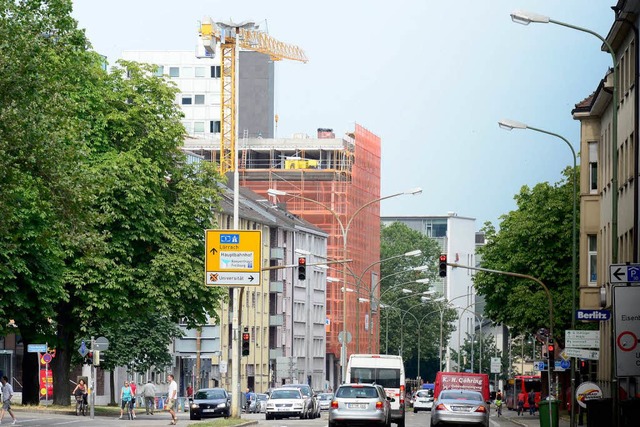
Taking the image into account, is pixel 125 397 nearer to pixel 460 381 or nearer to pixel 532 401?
pixel 460 381

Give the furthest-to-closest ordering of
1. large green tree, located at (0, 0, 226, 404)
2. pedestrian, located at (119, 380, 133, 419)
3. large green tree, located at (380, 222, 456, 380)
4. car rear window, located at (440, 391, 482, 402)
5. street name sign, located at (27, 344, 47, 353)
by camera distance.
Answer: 1. large green tree, located at (380, 222, 456, 380)
2. pedestrian, located at (119, 380, 133, 419)
3. street name sign, located at (27, 344, 47, 353)
4. large green tree, located at (0, 0, 226, 404)
5. car rear window, located at (440, 391, 482, 402)

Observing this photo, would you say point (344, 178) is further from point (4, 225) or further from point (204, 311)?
point (4, 225)

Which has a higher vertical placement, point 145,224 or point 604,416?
point 145,224

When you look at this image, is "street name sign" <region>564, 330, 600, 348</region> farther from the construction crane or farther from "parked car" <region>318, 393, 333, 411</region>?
the construction crane

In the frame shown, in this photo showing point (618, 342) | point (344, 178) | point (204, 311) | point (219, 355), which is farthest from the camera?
point (344, 178)

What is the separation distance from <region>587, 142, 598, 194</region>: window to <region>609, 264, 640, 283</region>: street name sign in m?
38.1

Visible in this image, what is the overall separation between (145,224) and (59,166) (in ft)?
77.0

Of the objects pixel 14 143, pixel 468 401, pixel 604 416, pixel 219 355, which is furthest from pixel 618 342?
pixel 219 355

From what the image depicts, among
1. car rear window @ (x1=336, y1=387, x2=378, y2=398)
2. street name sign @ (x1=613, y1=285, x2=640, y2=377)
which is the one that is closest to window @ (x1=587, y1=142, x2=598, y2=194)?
car rear window @ (x1=336, y1=387, x2=378, y2=398)

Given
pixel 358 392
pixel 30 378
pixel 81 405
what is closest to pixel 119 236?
pixel 30 378

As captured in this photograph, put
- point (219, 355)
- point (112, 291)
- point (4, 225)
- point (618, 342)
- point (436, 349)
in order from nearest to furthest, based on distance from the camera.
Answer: point (618, 342)
point (4, 225)
point (112, 291)
point (219, 355)
point (436, 349)

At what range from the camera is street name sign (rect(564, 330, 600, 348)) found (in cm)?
4100

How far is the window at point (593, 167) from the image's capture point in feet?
213

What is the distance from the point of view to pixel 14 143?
3322cm
